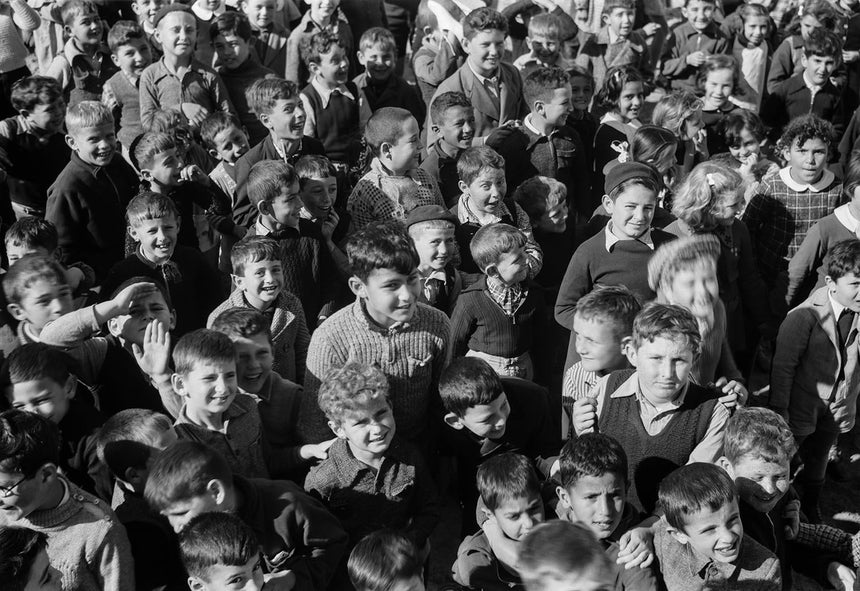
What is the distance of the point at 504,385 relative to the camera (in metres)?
4.37

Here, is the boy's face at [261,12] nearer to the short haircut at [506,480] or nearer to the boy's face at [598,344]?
the boy's face at [598,344]

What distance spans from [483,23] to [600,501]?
14.5 feet

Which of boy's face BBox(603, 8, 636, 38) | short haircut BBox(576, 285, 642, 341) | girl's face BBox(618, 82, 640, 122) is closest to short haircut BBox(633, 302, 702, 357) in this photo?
short haircut BBox(576, 285, 642, 341)

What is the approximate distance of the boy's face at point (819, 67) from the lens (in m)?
8.03

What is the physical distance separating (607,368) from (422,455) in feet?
3.06

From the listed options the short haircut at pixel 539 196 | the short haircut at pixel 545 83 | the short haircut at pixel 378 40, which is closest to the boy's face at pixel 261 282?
the short haircut at pixel 539 196

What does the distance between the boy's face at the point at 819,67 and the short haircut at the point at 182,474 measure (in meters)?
6.48

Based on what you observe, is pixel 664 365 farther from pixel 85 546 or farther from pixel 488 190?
pixel 85 546

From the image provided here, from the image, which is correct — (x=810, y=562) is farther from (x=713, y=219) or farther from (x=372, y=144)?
(x=372, y=144)

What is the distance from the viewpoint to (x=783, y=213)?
20.1ft

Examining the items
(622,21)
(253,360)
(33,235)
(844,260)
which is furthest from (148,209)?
(622,21)

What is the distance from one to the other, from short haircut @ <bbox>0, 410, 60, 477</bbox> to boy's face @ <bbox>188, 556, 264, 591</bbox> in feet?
2.14

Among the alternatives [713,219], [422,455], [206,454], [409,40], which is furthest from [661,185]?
[409,40]

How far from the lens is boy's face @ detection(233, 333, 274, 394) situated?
13.8 ft
